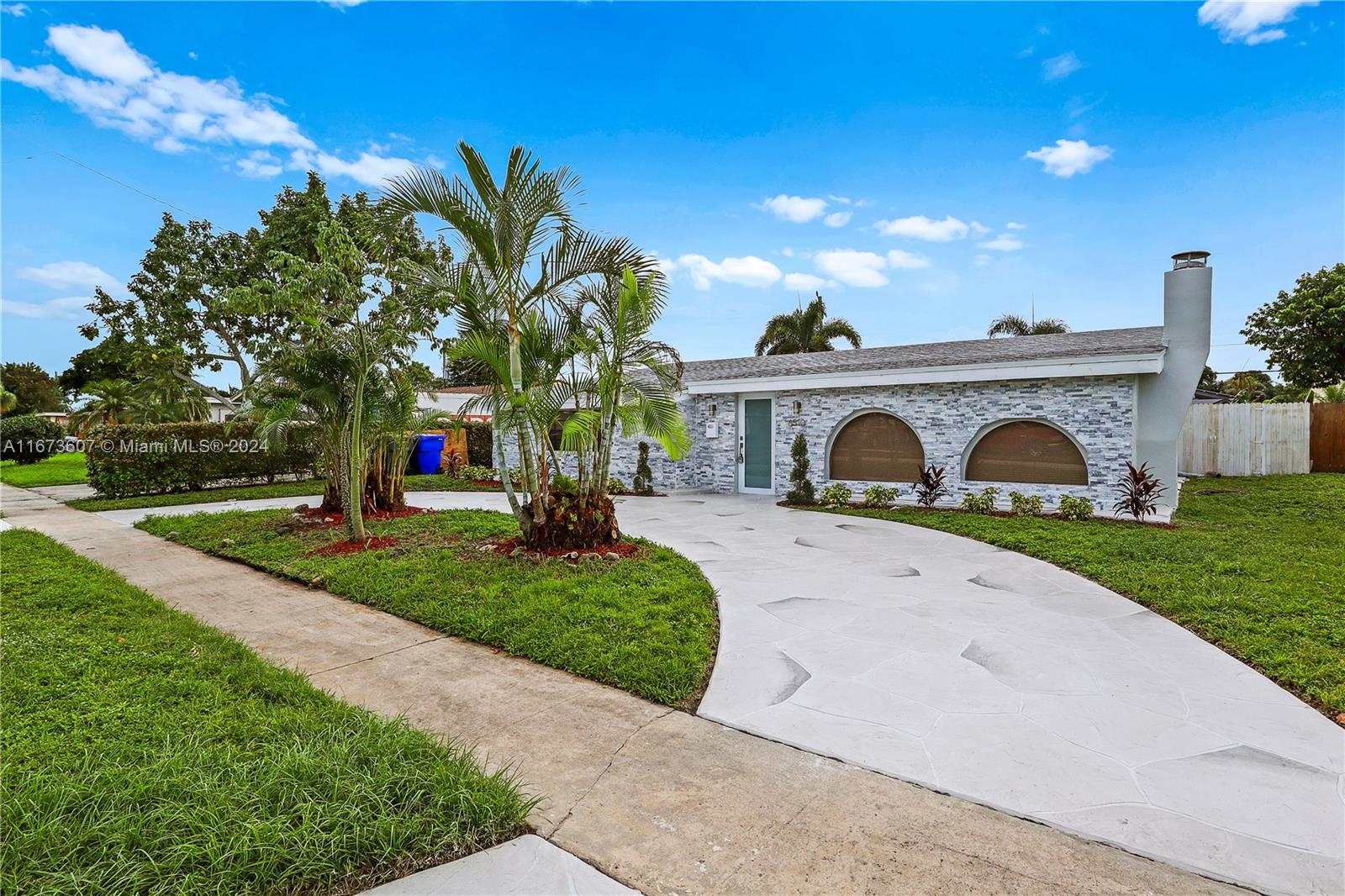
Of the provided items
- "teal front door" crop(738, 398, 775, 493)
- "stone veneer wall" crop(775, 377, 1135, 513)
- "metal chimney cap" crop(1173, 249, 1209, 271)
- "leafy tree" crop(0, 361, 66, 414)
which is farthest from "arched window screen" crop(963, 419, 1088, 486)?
"leafy tree" crop(0, 361, 66, 414)

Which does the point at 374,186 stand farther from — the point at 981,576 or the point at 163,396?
the point at 163,396

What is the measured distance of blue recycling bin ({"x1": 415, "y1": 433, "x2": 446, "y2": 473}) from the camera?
53.5ft

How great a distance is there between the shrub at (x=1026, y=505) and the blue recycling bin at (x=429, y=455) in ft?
44.8

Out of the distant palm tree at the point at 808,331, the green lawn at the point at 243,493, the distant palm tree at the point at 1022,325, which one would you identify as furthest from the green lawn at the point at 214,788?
the distant palm tree at the point at 1022,325

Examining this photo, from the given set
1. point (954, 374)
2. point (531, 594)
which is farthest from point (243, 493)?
point (954, 374)

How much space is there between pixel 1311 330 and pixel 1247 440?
11.2m

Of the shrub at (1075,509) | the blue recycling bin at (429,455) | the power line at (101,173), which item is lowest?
the shrub at (1075,509)

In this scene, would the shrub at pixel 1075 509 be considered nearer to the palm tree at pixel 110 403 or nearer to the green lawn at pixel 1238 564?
the green lawn at pixel 1238 564

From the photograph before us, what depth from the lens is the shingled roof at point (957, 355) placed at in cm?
887

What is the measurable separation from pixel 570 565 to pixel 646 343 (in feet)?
7.97

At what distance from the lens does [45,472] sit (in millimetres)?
17766

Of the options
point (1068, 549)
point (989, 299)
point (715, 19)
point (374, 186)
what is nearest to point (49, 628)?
point (374, 186)

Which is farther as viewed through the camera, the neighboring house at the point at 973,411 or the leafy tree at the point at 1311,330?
the leafy tree at the point at 1311,330

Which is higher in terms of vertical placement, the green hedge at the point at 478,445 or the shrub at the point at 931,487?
the green hedge at the point at 478,445
